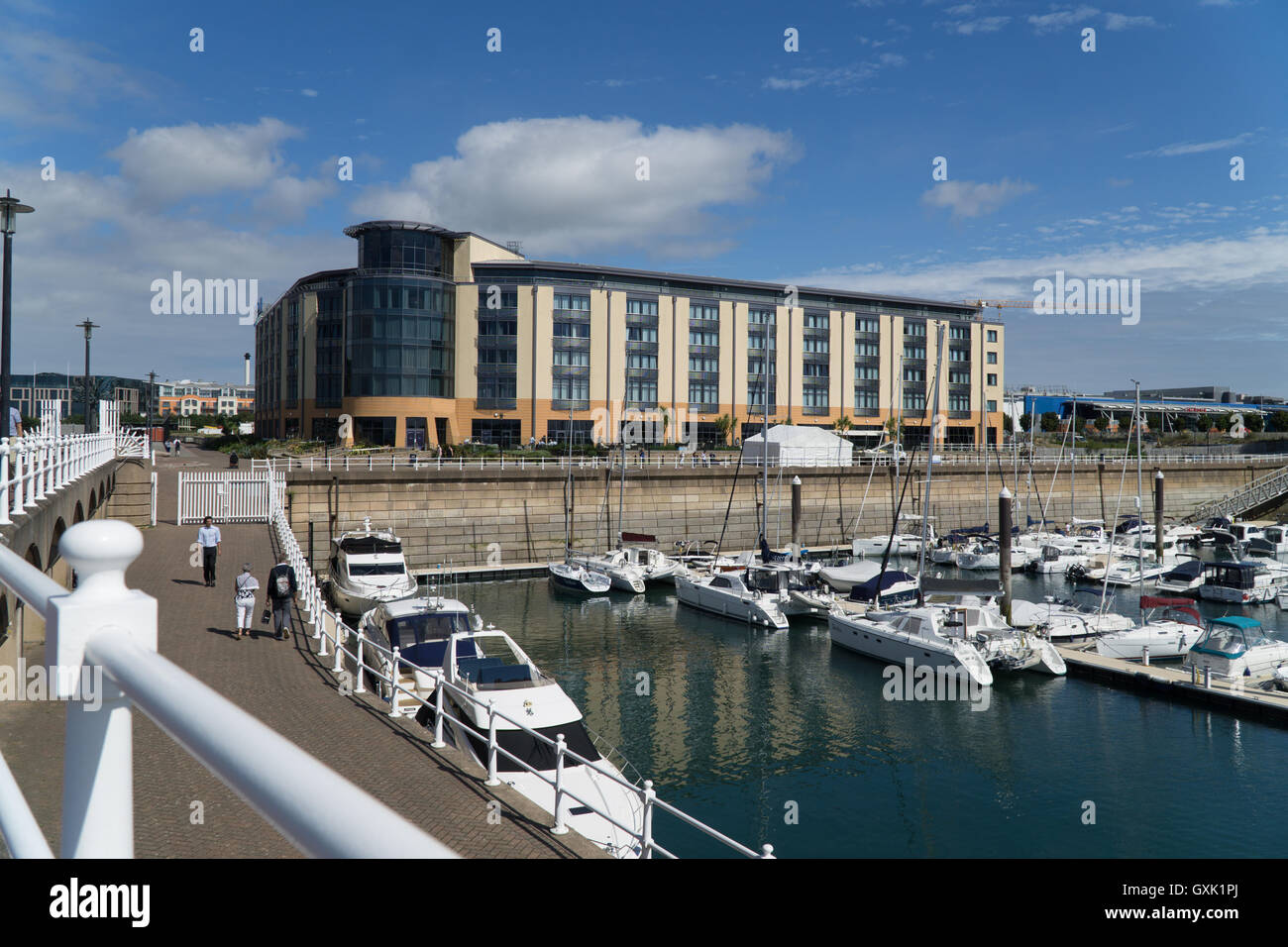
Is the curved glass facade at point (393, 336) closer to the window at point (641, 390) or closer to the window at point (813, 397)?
the window at point (641, 390)

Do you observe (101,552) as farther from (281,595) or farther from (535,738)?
(281,595)

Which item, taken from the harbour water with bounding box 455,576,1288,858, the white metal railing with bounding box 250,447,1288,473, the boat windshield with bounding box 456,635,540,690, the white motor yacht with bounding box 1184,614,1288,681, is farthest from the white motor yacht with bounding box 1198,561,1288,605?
the boat windshield with bounding box 456,635,540,690

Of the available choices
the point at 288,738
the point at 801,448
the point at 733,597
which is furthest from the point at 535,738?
the point at 801,448

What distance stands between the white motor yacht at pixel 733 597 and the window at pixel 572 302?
4612cm

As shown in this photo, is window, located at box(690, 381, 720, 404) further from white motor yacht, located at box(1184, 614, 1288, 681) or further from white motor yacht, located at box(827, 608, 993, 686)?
white motor yacht, located at box(1184, 614, 1288, 681)

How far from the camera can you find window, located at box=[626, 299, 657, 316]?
87438 millimetres

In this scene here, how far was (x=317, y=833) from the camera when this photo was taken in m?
1.32

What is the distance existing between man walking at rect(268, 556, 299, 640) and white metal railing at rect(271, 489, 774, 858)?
66 cm

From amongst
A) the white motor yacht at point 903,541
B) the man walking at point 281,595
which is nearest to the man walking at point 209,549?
the man walking at point 281,595

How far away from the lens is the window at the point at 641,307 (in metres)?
87.4
